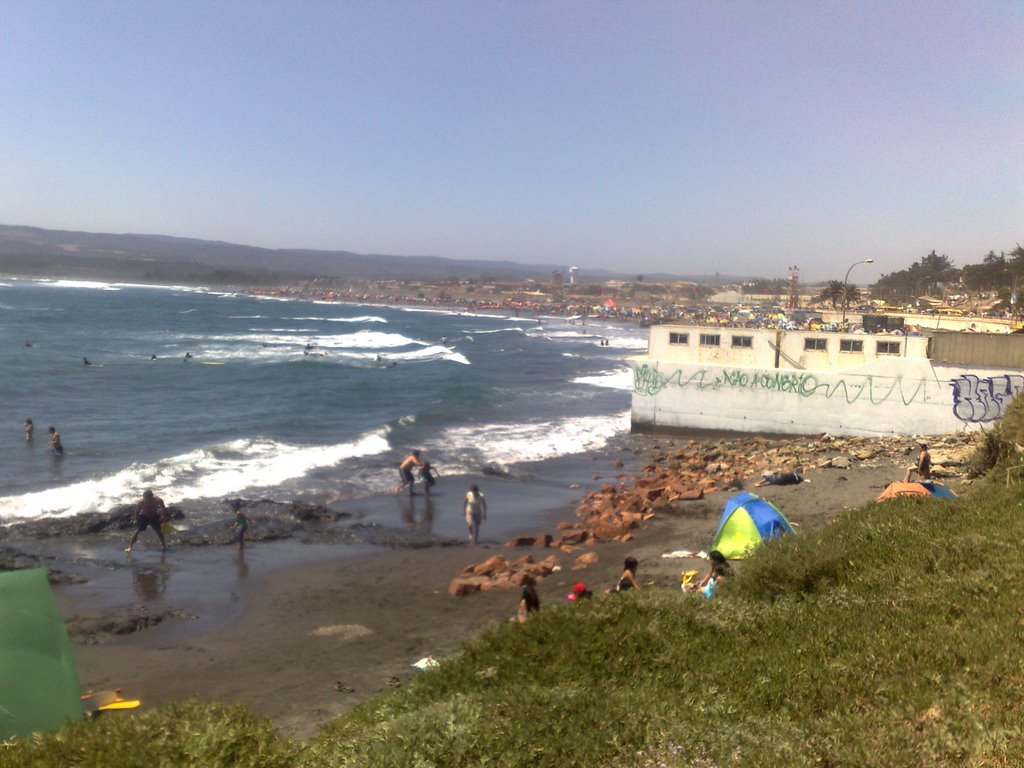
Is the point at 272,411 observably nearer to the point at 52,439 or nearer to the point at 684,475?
the point at 52,439

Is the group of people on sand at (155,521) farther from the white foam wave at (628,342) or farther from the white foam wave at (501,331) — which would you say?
the white foam wave at (501,331)

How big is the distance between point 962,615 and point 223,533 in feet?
49.8

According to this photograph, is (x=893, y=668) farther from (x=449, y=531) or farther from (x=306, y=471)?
(x=306, y=471)

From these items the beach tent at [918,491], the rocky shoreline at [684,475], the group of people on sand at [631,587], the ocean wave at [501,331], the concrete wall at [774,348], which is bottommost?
the rocky shoreline at [684,475]

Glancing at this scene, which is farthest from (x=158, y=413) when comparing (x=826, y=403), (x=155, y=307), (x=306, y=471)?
(x=155, y=307)

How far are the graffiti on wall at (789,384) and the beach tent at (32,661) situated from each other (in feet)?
75.5

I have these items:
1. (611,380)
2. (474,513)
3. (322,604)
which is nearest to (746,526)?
(474,513)

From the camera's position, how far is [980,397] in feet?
79.9

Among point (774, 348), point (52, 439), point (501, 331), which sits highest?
point (774, 348)

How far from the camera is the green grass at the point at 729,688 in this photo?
473cm

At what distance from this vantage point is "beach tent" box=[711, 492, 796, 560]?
12648 mm

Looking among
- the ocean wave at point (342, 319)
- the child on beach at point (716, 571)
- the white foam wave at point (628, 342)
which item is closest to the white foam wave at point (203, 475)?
the child on beach at point (716, 571)

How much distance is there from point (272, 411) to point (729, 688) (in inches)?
1228

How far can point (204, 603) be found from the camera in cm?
1451
